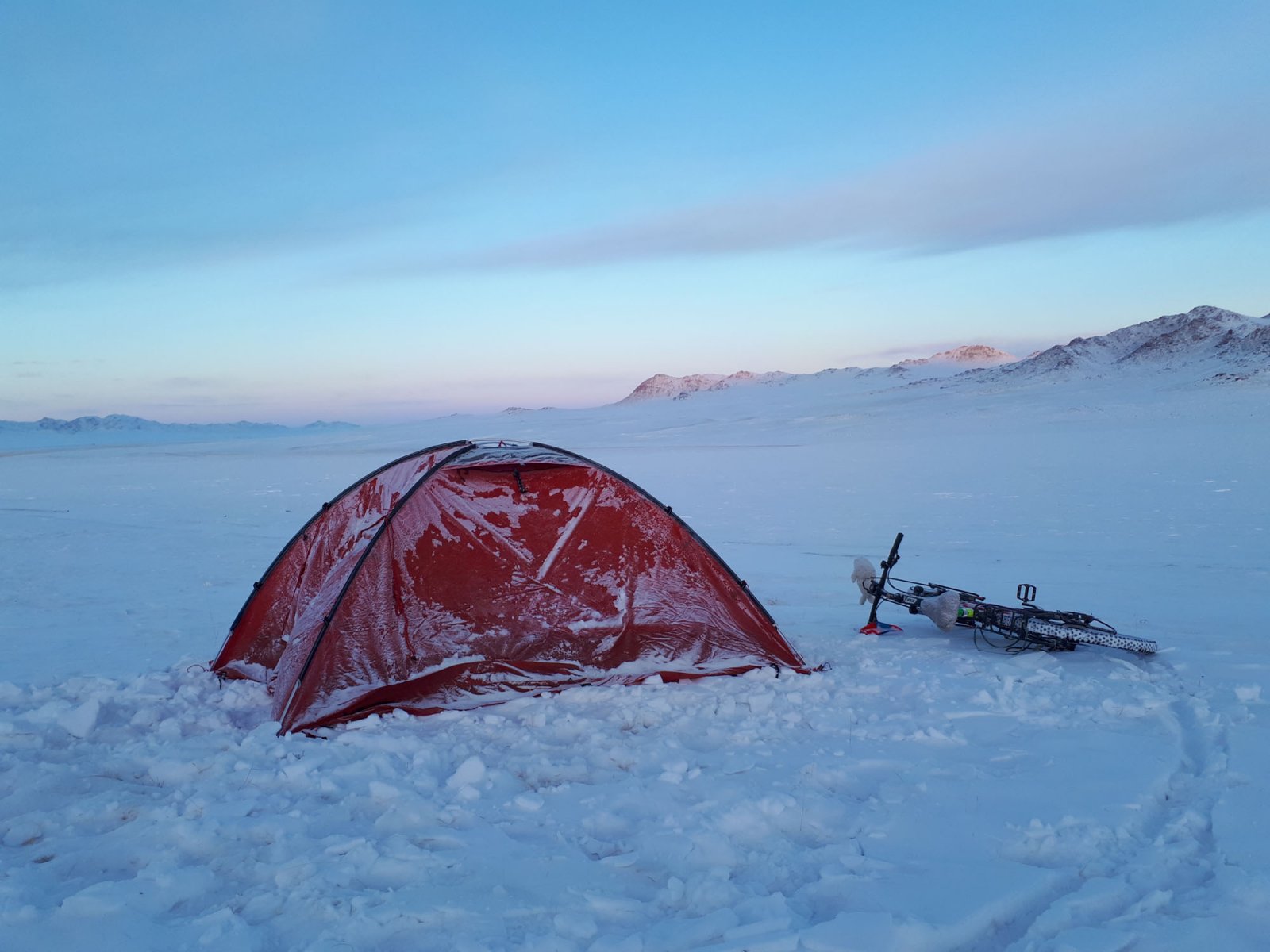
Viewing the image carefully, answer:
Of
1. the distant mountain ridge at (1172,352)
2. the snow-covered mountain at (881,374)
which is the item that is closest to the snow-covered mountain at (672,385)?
the snow-covered mountain at (881,374)

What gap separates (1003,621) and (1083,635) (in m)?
0.63

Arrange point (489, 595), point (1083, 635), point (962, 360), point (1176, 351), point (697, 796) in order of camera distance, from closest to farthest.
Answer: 1. point (697, 796)
2. point (489, 595)
3. point (1083, 635)
4. point (1176, 351)
5. point (962, 360)

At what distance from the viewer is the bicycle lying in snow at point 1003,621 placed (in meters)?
6.94

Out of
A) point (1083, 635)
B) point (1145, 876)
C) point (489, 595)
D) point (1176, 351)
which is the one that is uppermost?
point (1176, 351)

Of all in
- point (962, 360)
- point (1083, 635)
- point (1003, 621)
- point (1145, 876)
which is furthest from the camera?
point (962, 360)

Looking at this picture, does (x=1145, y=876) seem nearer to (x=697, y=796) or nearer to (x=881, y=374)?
(x=697, y=796)

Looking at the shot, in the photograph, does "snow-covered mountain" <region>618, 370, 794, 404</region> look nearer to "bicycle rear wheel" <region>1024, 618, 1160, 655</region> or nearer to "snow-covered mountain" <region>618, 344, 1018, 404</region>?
"snow-covered mountain" <region>618, 344, 1018, 404</region>

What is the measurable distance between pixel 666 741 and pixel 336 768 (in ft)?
6.85

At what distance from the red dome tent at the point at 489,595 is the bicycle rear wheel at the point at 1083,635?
88.4 inches

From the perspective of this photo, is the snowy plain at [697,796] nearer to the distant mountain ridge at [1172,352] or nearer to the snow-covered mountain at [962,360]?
the distant mountain ridge at [1172,352]

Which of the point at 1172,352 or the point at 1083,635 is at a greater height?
the point at 1172,352

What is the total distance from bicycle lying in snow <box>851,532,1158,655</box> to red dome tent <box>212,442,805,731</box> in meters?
1.68

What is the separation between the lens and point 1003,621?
7.23 meters

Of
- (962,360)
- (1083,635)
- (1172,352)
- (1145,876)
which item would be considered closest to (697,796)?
(1145,876)
